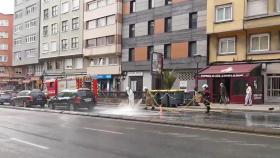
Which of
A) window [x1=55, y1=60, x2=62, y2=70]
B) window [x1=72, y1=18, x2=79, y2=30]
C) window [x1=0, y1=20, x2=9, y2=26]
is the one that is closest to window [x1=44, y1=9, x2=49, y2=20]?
window [x1=55, y1=60, x2=62, y2=70]

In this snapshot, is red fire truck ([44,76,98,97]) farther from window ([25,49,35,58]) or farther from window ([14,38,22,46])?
window ([14,38,22,46])

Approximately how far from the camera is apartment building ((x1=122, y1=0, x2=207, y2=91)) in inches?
2000

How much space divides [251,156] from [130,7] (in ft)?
170

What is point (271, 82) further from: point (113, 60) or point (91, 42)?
point (91, 42)

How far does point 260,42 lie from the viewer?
42.2 meters

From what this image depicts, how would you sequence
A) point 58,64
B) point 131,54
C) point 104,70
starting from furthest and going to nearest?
point 58,64 < point 104,70 < point 131,54

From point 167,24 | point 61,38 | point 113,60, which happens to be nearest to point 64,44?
point 61,38

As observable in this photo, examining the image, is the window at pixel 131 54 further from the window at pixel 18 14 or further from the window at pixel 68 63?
the window at pixel 18 14

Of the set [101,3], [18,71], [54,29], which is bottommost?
[18,71]

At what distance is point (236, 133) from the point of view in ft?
55.6

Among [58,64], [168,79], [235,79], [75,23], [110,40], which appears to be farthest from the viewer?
[58,64]

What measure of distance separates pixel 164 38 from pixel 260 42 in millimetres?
15054

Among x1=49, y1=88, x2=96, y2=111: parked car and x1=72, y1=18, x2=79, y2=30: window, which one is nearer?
x1=49, y1=88, x2=96, y2=111: parked car

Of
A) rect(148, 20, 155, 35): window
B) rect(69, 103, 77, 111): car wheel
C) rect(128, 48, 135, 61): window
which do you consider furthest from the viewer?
rect(128, 48, 135, 61): window
